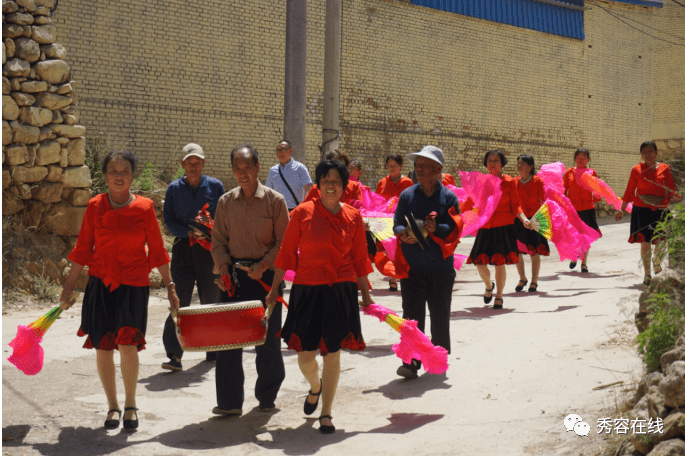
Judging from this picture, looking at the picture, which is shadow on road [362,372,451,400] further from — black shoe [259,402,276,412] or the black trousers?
black shoe [259,402,276,412]

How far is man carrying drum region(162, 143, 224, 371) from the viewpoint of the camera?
258 inches

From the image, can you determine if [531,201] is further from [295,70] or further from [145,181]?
[145,181]

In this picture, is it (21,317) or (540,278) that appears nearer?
(21,317)

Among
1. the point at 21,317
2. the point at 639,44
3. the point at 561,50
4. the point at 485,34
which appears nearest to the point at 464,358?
the point at 21,317

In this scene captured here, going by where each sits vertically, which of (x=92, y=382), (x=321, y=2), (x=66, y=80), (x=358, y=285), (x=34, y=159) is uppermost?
(x=321, y=2)

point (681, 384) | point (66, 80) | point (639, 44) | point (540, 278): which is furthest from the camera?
point (639, 44)

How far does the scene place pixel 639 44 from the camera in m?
25.7

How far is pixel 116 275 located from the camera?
487 cm

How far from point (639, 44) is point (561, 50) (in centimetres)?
435

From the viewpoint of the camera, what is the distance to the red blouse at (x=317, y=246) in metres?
4.81

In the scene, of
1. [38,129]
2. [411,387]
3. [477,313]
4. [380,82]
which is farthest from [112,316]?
[380,82]

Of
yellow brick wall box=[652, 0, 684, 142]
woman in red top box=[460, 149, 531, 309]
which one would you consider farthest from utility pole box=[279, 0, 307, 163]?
yellow brick wall box=[652, 0, 684, 142]

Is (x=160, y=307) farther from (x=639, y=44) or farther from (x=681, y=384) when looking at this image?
(x=639, y=44)

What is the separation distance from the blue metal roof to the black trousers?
1513 centimetres
